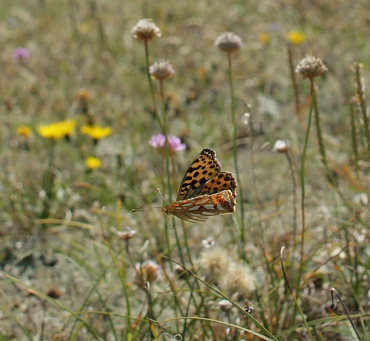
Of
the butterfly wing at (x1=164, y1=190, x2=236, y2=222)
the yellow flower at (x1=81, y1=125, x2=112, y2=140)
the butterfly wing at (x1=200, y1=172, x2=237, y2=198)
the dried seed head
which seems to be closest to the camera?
the butterfly wing at (x1=164, y1=190, x2=236, y2=222)

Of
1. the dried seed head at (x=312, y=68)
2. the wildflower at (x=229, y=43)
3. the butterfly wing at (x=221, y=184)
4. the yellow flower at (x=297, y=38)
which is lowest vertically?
the butterfly wing at (x=221, y=184)

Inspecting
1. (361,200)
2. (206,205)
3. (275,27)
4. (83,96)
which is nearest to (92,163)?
(83,96)

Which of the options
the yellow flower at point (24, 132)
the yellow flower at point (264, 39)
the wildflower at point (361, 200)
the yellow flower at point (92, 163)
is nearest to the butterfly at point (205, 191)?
the wildflower at point (361, 200)

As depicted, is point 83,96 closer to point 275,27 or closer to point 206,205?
point 275,27

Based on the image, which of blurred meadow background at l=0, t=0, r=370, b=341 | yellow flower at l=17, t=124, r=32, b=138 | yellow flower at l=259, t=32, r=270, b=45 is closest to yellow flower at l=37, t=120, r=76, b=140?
blurred meadow background at l=0, t=0, r=370, b=341

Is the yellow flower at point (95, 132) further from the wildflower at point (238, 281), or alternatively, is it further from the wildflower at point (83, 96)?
the wildflower at point (238, 281)

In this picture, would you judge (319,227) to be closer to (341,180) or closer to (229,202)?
(341,180)

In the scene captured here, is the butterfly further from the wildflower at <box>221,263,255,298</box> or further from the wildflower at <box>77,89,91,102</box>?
the wildflower at <box>77,89,91,102</box>
